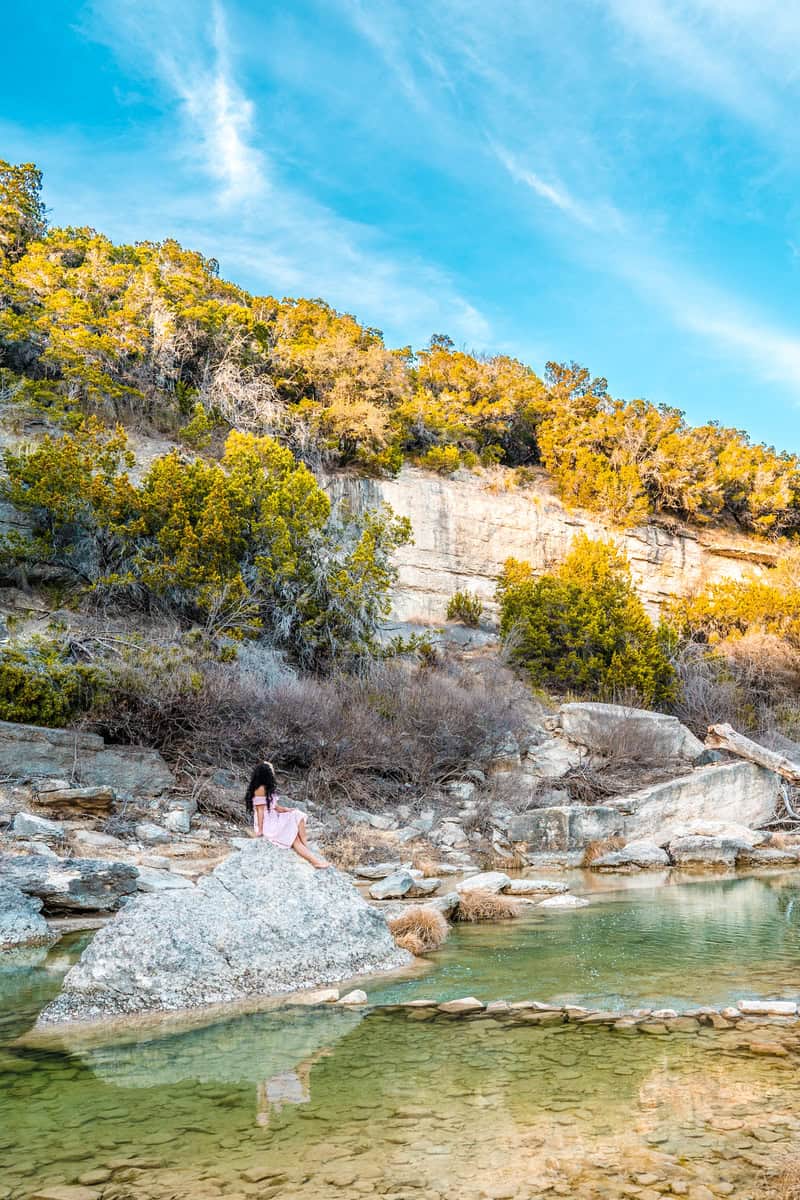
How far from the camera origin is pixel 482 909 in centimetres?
991

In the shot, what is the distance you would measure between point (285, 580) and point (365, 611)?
7.49 ft

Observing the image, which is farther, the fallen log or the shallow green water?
the fallen log

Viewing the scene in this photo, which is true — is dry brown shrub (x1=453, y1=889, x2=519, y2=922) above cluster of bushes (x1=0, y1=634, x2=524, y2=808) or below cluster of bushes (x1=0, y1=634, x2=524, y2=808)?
below

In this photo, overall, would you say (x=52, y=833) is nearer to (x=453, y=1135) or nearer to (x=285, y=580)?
(x=453, y=1135)

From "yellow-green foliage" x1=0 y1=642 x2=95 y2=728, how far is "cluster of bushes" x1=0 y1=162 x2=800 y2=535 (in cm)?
1270

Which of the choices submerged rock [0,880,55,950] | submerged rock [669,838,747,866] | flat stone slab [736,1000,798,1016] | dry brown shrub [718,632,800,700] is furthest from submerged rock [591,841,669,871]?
dry brown shrub [718,632,800,700]

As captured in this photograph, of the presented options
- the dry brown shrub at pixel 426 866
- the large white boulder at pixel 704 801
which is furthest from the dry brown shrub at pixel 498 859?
the large white boulder at pixel 704 801

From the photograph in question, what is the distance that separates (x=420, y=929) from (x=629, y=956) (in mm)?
2072

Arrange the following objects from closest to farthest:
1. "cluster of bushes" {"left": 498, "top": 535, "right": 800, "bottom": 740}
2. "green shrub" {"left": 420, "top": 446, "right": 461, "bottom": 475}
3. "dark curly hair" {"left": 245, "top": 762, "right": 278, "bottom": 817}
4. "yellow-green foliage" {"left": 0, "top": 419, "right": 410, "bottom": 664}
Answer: "dark curly hair" {"left": 245, "top": 762, "right": 278, "bottom": 817} < "yellow-green foliage" {"left": 0, "top": 419, "right": 410, "bottom": 664} < "cluster of bushes" {"left": 498, "top": 535, "right": 800, "bottom": 740} < "green shrub" {"left": 420, "top": 446, "right": 461, "bottom": 475}

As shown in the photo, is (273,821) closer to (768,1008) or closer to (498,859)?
(768,1008)

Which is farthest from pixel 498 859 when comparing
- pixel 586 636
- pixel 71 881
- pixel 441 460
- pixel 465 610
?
pixel 441 460

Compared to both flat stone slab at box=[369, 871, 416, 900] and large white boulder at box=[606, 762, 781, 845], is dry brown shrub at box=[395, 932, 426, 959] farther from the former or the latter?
large white boulder at box=[606, 762, 781, 845]

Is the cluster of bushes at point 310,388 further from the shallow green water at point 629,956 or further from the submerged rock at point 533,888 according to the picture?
the shallow green water at point 629,956

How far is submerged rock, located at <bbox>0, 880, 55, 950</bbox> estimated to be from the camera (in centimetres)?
834
